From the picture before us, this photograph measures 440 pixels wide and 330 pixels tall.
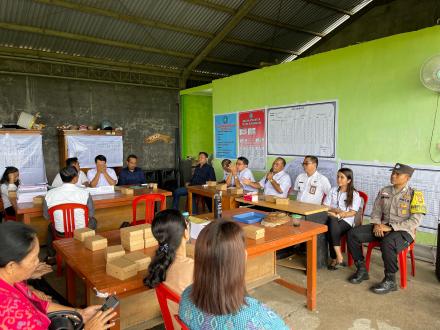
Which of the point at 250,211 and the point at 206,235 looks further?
the point at 250,211

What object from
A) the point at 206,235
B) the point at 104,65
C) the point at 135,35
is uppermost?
the point at 135,35

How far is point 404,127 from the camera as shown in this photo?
3.76m

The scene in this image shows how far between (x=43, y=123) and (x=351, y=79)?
5793 mm

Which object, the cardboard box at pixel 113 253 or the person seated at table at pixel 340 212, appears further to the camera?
the person seated at table at pixel 340 212

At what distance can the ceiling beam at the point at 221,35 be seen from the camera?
246 inches

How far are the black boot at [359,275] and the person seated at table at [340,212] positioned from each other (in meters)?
0.24

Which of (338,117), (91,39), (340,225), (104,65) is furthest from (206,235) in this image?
(104,65)

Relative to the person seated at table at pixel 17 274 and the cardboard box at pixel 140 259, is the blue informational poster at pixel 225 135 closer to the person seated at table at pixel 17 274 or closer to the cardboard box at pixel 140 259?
the cardboard box at pixel 140 259

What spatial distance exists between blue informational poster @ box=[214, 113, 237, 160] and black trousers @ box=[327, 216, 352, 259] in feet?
10.3

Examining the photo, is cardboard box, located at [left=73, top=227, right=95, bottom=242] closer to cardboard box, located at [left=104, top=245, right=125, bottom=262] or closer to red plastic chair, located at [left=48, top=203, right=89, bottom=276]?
cardboard box, located at [left=104, top=245, right=125, bottom=262]

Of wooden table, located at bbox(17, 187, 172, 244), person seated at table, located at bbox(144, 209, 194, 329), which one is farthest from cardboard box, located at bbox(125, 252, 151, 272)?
wooden table, located at bbox(17, 187, 172, 244)

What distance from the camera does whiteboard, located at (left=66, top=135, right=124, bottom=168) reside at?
659 cm

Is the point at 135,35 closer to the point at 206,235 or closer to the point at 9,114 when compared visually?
the point at 9,114

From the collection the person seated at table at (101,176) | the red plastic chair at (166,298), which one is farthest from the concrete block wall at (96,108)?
the red plastic chair at (166,298)
